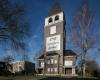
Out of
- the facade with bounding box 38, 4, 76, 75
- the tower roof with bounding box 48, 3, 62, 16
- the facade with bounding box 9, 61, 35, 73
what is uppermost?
the tower roof with bounding box 48, 3, 62, 16

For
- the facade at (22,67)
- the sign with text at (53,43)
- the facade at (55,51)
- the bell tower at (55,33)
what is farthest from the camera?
the facade at (22,67)

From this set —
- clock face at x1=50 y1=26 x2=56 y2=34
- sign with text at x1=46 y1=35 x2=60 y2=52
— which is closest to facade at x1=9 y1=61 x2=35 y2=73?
sign with text at x1=46 y1=35 x2=60 y2=52

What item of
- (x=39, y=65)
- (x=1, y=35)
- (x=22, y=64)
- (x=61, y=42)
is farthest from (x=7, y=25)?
(x=22, y=64)

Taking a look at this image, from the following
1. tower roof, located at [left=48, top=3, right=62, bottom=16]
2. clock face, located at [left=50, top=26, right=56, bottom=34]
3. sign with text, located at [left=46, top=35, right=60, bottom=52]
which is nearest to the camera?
sign with text, located at [left=46, top=35, right=60, bottom=52]

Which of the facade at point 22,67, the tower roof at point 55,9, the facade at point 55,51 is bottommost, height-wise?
the facade at point 22,67

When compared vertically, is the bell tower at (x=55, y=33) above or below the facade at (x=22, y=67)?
above

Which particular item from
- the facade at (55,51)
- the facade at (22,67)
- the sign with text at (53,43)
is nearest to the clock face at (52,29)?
the facade at (55,51)

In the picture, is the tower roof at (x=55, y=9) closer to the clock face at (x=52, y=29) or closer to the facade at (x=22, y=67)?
the clock face at (x=52, y=29)

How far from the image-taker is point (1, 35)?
1160 inches

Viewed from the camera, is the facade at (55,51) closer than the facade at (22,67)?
Yes

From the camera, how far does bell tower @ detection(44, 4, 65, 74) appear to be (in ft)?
204

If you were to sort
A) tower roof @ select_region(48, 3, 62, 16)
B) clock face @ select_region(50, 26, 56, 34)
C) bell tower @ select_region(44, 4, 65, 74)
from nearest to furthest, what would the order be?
bell tower @ select_region(44, 4, 65, 74)
clock face @ select_region(50, 26, 56, 34)
tower roof @ select_region(48, 3, 62, 16)

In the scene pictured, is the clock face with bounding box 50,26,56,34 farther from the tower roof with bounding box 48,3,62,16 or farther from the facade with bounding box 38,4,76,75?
the tower roof with bounding box 48,3,62,16

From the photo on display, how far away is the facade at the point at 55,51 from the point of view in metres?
60.9
